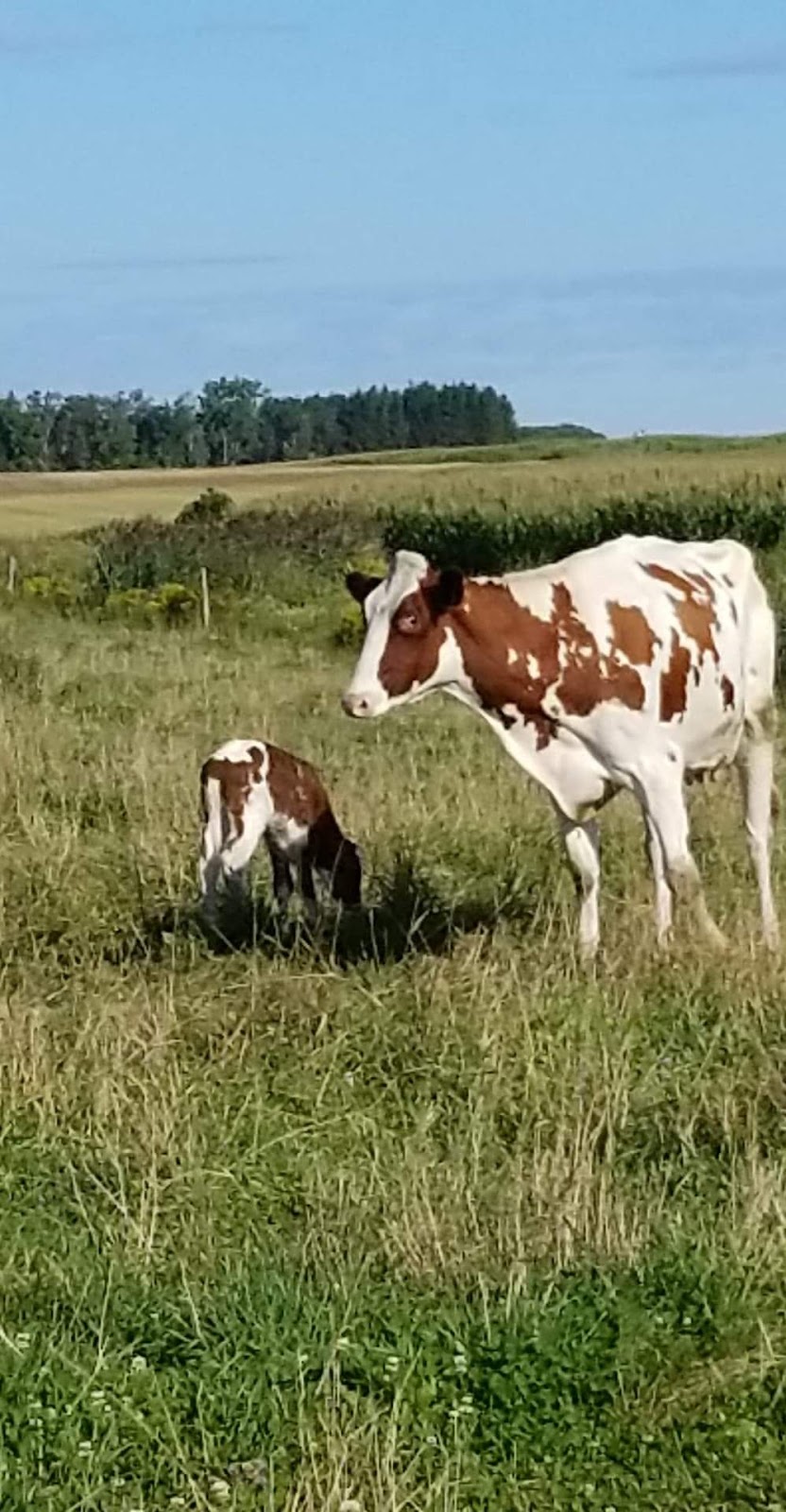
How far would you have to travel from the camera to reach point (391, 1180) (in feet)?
21.8

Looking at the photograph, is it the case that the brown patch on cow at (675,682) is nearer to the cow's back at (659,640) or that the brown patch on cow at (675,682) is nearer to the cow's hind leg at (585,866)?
the cow's back at (659,640)

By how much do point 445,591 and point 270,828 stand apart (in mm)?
2300

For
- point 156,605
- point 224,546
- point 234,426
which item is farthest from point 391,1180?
point 234,426

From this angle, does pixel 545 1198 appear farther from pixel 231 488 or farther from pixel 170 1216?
pixel 231 488

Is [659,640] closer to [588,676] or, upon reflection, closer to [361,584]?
[588,676]

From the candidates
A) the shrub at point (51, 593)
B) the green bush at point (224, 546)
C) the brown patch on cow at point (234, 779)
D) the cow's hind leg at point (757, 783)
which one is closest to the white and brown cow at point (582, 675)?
the cow's hind leg at point (757, 783)

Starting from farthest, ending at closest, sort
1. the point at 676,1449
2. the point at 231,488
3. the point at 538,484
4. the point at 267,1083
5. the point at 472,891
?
1. the point at 231,488
2. the point at 538,484
3. the point at 472,891
4. the point at 267,1083
5. the point at 676,1449

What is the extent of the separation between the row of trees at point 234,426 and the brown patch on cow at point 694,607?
135293 mm

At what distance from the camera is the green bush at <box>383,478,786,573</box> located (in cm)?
3750

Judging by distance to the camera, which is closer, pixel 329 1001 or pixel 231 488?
pixel 329 1001

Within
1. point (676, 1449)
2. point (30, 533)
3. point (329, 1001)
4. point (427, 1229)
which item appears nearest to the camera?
point (676, 1449)

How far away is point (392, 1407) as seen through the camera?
5.03 meters

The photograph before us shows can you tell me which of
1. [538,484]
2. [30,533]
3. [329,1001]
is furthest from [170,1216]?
[30,533]

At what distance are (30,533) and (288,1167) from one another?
2109 inches
